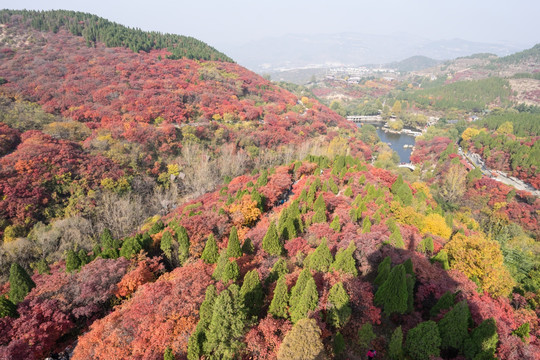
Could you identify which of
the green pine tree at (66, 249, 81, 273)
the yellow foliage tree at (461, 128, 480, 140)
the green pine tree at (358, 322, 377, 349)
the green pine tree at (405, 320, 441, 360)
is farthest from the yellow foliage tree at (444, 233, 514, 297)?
the yellow foliage tree at (461, 128, 480, 140)

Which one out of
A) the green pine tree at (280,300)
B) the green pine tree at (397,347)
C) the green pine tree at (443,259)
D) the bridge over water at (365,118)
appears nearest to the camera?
the green pine tree at (397,347)

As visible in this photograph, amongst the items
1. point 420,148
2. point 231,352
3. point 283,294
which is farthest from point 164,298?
point 420,148

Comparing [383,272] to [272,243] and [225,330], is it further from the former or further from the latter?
[225,330]

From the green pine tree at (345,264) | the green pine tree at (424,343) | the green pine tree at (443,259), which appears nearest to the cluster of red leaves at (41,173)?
the green pine tree at (345,264)

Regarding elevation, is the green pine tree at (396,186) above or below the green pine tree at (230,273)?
below

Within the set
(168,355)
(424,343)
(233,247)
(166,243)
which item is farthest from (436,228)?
(168,355)

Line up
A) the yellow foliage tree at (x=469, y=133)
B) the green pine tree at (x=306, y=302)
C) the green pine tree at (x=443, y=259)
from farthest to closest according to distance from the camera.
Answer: the yellow foliage tree at (x=469, y=133), the green pine tree at (x=443, y=259), the green pine tree at (x=306, y=302)

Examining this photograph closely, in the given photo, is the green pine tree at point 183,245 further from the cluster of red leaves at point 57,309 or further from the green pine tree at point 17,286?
the green pine tree at point 17,286
